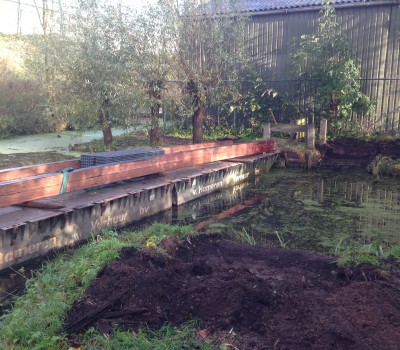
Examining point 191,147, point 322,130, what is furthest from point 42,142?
point 322,130

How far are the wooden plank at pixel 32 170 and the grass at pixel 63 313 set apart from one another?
2.45m

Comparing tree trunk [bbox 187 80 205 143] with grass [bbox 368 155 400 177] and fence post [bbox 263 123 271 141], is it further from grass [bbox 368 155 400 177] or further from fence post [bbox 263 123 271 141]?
grass [bbox 368 155 400 177]

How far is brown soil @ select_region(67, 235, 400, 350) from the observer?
356cm

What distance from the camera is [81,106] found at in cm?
1382

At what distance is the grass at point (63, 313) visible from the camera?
3627mm

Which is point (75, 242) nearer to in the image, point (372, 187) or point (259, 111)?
point (372, 187)

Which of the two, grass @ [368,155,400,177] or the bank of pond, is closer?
the bank of pond

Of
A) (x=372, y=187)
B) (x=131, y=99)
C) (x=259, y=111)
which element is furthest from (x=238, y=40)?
(x=372, y=187)

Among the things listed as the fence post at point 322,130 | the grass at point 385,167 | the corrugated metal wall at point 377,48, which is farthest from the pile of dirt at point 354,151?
the corrugated metal wall at point 377,48

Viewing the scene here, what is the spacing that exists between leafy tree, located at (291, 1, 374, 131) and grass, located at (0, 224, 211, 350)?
954 centimetres

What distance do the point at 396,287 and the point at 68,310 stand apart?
9.96 feet

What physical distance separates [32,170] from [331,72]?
9192 mm

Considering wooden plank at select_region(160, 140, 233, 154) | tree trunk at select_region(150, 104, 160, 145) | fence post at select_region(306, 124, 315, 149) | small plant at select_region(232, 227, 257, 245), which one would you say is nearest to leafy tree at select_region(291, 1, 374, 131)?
fence post at select_region(306, 124, 315, 149)

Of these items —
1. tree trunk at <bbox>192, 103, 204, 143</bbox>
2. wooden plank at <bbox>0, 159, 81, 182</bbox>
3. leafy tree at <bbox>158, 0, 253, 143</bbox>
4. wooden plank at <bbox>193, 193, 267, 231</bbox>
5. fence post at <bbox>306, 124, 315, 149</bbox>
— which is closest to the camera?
wooden plank at <bbox>0, 159, 81, 182</bbox>
